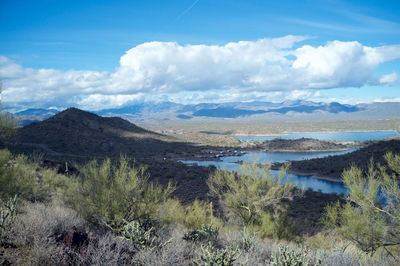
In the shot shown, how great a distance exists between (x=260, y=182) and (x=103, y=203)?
34.1 ft

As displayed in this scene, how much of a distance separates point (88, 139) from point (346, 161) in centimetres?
5144

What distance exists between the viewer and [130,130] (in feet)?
336

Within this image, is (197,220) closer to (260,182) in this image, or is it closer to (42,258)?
(260,182)

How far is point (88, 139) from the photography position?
8181 centimetres

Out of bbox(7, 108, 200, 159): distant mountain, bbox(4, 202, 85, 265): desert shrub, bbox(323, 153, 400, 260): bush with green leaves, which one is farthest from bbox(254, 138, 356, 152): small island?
bbox(4, 202, 85, 265): desert shrub

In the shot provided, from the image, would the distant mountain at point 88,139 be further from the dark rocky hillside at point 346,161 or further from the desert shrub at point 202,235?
the desert shrub at point 202,235

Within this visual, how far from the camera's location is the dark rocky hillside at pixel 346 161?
179 feet

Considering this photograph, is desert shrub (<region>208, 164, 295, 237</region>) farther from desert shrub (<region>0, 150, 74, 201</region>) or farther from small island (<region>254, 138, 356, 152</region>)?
small island (<region>254, 138, 356, 152</region>)

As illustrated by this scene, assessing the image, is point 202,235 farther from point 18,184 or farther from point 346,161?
Result: point 346,161

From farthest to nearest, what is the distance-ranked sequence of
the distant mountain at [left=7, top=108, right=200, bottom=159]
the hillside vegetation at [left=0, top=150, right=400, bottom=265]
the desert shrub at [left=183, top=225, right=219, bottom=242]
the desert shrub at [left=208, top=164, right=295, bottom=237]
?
1. the distant mountain at [left=7, top=108, right=200, bottom=159]
2. the desert shrub at [left=208, top=164, right=295, bottom=237]
3. the desert shrub at [left=183, top=225, right=219, bottom=242]
4. the hillside vegetation at [left=0, top=150, right=400, bottom=265]

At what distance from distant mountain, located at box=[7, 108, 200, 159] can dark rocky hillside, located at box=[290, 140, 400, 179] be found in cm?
2934

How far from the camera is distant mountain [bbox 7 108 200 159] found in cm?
7206

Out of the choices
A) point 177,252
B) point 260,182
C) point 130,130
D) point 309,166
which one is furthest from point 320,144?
point 177,252

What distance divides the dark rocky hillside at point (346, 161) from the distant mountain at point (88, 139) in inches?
1155
